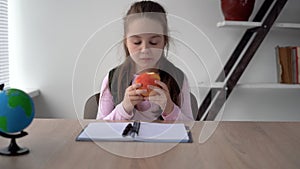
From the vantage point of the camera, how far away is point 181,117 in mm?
1224

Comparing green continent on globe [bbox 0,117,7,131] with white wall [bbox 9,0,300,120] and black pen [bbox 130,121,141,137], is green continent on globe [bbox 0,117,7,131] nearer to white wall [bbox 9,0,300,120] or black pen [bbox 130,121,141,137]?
black pen [bbox 130,121,141,137]

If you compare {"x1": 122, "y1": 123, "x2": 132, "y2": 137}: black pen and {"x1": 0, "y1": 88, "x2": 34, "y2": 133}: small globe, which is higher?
{"x1": 0, "y1": 88, "x2": 34, "y2": 133}: small globe

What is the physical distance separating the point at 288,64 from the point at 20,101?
203 centimetres

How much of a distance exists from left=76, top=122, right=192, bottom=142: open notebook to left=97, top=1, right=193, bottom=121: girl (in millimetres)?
39

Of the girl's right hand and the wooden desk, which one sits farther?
the girl's right hand

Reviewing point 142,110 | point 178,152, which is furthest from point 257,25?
point 178,152

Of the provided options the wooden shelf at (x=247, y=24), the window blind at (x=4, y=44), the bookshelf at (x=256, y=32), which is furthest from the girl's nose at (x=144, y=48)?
the window blind at (x=4, y=44)

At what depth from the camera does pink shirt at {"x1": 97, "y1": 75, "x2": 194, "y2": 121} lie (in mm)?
1078

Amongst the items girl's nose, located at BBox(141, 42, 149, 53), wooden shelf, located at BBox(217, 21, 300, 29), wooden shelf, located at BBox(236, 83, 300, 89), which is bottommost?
wooden shelf, located at BBox(236, 83, 300, 89)

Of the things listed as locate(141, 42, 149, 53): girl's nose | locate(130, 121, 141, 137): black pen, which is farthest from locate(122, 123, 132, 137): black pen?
locate(141, 42, 149, 53): girl's nose

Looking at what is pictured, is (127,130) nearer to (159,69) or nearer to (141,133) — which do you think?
(141,133)

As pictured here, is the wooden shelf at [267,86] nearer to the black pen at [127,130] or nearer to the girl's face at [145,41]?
the black pen at [127,130]

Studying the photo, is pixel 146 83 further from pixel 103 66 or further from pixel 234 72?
pixel 234 72

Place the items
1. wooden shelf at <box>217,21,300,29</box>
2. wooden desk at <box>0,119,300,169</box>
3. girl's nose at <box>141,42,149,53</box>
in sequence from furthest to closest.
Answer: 1. wooden shelf at <box>217,21,300,29</box>
2. girl's nose at <box>141,42,149,53</box>
3. wooden desk at <box>0,119,300,169</box>
